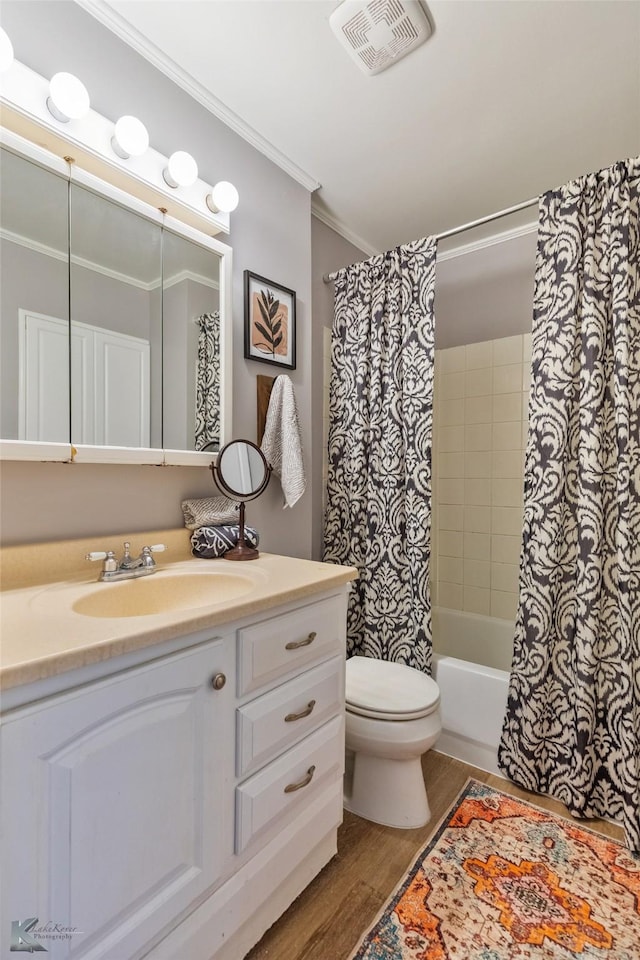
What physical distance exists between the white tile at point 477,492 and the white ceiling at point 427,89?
4.73 ft

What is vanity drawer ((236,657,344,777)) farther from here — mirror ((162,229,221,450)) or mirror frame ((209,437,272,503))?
mirror ((162,229,221,450))

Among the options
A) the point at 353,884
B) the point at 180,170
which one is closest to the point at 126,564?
the point at 353,884

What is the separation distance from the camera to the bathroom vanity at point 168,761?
650mm

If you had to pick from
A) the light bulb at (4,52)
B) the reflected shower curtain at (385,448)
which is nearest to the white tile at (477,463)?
the reflected shower curtain at (385,448)

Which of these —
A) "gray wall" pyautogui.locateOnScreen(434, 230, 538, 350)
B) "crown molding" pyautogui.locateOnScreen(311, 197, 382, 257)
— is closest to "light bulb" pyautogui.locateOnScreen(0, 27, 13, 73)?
"crown molding" pyautogui.locateOnScreen(311, 197, 382, 257)

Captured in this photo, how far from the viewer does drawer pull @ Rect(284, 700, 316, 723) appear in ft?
3.51

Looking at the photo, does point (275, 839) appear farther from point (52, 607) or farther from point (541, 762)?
point (541, 762)

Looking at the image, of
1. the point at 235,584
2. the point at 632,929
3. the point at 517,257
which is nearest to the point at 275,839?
the point at 235,584

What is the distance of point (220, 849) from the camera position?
914 mm

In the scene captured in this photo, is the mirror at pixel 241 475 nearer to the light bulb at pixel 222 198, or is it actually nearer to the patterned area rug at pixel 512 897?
the light bulb at pixel 222 198

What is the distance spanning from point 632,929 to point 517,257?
2618 millimetres

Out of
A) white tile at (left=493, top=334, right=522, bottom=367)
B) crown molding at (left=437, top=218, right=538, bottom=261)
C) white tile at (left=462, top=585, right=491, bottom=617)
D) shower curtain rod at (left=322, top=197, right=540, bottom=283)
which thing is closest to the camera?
shower curtain rod at (left=322, top=197, right=540, bottom=283)

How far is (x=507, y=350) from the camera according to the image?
2.45 meters

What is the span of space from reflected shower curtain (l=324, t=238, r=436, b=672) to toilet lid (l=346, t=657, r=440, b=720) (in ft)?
0.85
